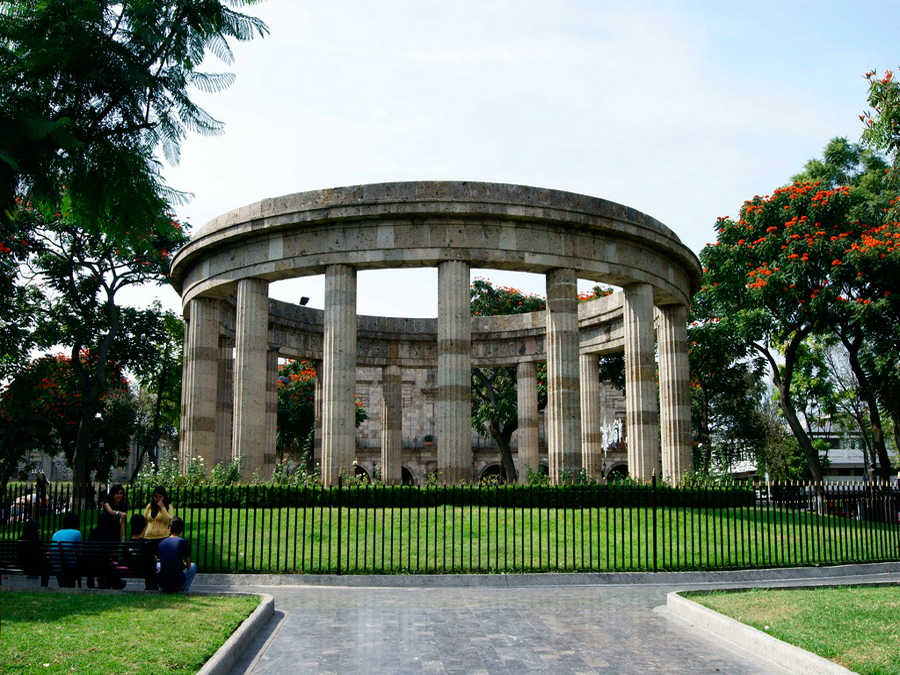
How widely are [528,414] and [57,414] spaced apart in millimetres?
23766

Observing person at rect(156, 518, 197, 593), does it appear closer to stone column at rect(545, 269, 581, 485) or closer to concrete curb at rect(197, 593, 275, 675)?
concrete curb at rect(197, 593, 275, 675)

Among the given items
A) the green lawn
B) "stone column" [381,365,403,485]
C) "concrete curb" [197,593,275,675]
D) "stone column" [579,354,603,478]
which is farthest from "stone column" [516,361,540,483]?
"concrete curb" [197,593,275,675]

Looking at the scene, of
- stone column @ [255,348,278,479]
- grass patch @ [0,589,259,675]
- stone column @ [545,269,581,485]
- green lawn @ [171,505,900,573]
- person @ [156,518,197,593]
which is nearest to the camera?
grass patch @ [0,589,259,675]

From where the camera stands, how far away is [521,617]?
13.1m

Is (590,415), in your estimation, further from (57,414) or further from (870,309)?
(57,414)

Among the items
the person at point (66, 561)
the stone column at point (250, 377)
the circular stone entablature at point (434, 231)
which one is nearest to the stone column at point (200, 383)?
the stone column at point (250, 377)

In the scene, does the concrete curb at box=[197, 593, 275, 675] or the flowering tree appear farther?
the flowering tree

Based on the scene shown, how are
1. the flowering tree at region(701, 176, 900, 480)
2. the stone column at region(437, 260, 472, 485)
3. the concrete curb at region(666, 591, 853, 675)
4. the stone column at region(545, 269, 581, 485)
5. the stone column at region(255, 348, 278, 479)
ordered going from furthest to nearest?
A: the stone column at region(255, 348, 278, 479) → the flowering tree at region(701, 176, 900, 480) → the stone column at region(545, 269, 581, 485) → the stone column at region(437, 260, 472, 485) → the concrete curb at region(666, 591, 853, 675)

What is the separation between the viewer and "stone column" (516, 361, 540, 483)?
40.3 meters

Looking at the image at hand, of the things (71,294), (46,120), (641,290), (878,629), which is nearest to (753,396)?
(641,290)

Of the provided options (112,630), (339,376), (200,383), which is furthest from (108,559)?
(200,383)

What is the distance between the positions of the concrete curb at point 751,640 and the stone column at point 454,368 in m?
13.8

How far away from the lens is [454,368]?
2777 centimetres

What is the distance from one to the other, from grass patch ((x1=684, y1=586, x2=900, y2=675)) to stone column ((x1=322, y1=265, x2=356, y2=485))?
49.7ft
